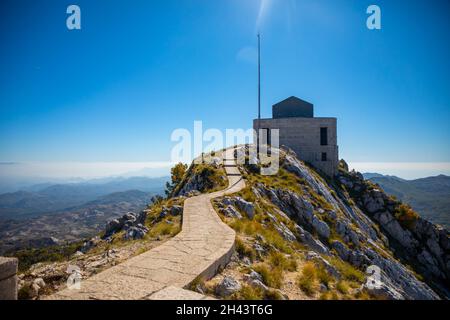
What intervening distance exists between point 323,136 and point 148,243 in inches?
1543

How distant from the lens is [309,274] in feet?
26.5

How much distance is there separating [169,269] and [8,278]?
3.17 metres

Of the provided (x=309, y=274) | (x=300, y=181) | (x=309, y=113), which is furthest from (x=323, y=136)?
(x=309, y=274)

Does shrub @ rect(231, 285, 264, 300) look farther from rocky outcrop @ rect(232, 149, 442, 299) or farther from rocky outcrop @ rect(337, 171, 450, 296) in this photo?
rocky outcrop @ rect(337, 171, 450, 296)

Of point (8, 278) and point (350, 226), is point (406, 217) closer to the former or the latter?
point (350, 226)

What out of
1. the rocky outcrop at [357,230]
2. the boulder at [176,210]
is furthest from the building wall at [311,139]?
the boulder at [176,210]

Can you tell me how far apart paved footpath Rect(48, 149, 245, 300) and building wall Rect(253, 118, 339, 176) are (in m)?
34.8

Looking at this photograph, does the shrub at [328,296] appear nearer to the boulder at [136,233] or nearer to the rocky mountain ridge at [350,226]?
the rocky mountain ridge at [350,226]

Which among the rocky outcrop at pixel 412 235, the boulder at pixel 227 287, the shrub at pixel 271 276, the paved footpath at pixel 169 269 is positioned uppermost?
the paved footpath at pixel 169 269

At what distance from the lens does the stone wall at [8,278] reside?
193 inches

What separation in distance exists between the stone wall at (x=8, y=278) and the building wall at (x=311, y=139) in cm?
4179

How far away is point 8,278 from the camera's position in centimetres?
502

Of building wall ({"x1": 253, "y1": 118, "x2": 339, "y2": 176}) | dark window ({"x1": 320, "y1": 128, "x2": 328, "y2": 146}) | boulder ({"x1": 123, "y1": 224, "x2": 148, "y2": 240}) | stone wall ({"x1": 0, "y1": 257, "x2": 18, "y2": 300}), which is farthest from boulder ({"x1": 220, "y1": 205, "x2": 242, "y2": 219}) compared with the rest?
dark window ({"x1": 320, "y1": 128, "x2": 328, "y2": 146})
